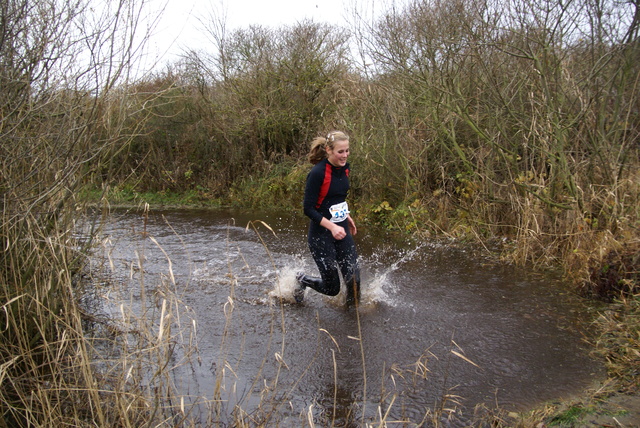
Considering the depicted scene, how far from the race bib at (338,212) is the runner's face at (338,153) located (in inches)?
17.4

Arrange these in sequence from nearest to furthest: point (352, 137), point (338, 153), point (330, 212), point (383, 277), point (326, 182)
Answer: point (338, 153)
point (326, 182)
point (330, 212)
point (383, 277)
point (352, 137)

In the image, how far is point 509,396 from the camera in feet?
13.2

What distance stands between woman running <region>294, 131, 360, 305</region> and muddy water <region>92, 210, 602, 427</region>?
501mm

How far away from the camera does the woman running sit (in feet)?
17.8

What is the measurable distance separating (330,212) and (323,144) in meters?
0.69

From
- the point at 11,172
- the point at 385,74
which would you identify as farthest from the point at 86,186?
the point at 385,74

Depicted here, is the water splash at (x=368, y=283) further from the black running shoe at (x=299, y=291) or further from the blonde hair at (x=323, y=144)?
the blonde hair at (x=323, y=144)

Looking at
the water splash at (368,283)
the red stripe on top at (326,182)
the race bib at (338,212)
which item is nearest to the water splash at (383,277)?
the water splash at (368,283)

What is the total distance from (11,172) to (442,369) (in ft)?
11.8

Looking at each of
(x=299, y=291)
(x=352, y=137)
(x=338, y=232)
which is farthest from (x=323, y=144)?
(x=352, y=137)

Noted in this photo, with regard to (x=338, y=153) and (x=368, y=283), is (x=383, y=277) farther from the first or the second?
(x=338, y=153)

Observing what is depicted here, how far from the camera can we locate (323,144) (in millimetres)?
5516

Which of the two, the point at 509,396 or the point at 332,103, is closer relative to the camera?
the point at 509,396

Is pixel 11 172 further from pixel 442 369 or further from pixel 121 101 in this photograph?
pixel 442 369
